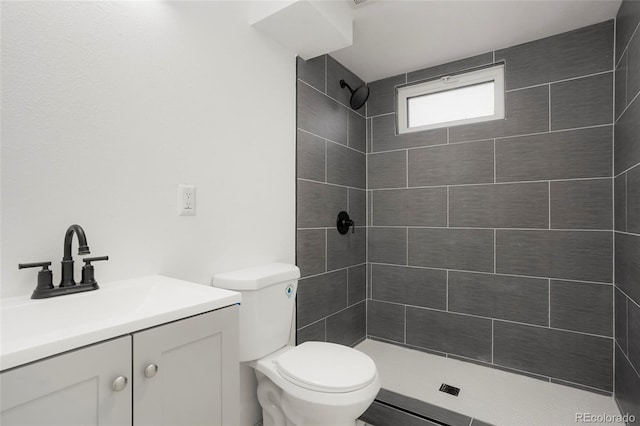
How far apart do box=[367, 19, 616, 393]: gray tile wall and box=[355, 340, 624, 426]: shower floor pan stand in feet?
0.41

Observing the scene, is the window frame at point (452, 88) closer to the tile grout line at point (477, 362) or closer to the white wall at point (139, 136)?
the white wall at point (139, 136)

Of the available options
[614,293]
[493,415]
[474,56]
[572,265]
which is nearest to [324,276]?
[493,415]

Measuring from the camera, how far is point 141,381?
764mm

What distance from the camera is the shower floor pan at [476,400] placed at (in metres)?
1.77

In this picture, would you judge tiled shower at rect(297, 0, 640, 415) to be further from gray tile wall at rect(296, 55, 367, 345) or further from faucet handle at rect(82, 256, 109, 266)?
faucet handle at rect(82, 256, 109, 266)

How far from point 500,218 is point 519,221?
0.11m

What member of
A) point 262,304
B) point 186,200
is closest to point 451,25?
point 186,200

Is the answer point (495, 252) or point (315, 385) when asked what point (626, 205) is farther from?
point (315, 385)

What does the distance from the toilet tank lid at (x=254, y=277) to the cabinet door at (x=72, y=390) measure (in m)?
0.73

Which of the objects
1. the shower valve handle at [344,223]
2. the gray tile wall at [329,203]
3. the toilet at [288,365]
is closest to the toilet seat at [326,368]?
the toilet at [288,365]

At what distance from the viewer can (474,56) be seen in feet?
7.82

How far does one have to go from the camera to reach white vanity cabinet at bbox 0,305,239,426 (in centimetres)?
61

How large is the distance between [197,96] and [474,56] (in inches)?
78.7

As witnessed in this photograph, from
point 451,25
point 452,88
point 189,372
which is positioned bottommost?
point 189,372
